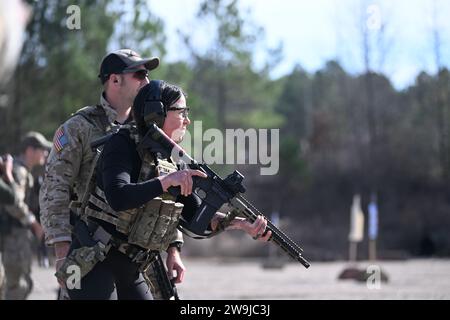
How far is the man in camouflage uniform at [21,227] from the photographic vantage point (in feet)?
29.9

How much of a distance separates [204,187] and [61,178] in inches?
37.4

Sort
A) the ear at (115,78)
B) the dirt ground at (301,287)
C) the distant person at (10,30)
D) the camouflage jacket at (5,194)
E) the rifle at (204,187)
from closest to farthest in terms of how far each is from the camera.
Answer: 1. the distant person at (10,30)
2. the rifle at (204,187)
3. the ear at (115,78)
4. the camouflage jacket at (5,194)
5. the dirt ground at (301,287)

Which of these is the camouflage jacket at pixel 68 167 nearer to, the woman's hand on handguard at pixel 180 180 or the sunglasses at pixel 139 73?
the sunglasses at pixel 139 73

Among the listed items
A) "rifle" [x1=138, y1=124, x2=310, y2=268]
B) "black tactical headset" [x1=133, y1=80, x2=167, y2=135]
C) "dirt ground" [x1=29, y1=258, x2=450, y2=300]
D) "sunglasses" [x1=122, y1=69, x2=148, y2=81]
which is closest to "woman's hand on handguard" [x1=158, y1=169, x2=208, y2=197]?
"rifle" [x1=138, y1=124, x2=310, y2=268]

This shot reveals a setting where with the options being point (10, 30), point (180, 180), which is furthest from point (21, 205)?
point (10, 30)

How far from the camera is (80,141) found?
5.15 metres

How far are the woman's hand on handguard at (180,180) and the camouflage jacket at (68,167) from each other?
90 centimetres

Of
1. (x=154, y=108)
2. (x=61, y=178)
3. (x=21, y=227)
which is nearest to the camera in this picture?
(x=154, y=108)

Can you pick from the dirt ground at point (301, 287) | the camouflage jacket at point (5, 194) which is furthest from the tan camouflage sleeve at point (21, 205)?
the camouflage jacket at point (5, 194)

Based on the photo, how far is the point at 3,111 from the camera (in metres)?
26.6

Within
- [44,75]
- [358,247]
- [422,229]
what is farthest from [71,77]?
[422,229]

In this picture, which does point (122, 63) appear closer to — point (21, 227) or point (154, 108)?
point (154, 108)
